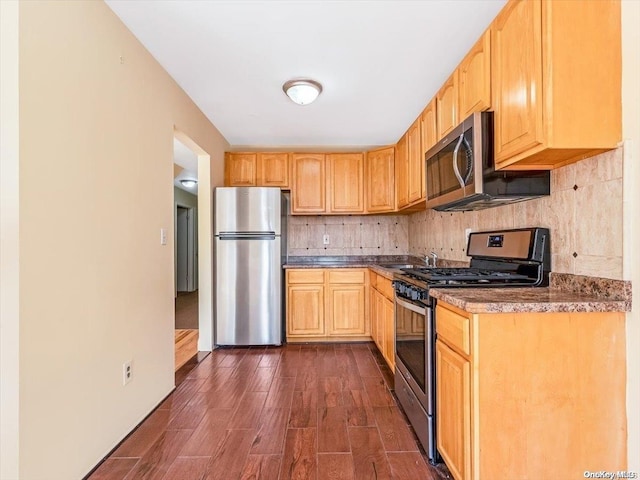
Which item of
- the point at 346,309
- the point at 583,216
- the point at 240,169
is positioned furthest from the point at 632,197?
the point at 240,169

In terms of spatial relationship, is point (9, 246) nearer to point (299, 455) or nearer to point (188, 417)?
point (188, 417)

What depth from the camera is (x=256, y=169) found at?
3908 mm

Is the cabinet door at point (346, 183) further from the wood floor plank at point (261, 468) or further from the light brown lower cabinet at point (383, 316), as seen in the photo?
the wood floor plank at point (261, 468)

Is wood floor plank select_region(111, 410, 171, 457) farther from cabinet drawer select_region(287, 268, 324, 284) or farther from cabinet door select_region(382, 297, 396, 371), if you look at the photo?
cabinet drawer select_region(287, 268, 324, 284)

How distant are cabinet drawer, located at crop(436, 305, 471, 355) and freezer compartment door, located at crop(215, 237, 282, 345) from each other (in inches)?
88.3

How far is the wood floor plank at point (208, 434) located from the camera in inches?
69.2

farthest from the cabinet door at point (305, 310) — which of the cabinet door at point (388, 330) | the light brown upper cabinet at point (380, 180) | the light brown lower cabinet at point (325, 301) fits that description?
the light brown upper cabinet at point (380, 180)

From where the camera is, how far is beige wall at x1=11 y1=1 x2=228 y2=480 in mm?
1274

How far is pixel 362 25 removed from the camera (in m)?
1.88

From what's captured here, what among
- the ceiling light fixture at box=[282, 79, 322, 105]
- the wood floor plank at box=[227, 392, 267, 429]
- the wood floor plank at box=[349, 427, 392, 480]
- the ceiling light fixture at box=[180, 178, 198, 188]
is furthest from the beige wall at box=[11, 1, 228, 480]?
the ceiling light fixture at box=[180, 178, 198, 188]

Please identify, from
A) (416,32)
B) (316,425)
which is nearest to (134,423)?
(316,425)

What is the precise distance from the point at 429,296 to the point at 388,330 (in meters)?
1.20

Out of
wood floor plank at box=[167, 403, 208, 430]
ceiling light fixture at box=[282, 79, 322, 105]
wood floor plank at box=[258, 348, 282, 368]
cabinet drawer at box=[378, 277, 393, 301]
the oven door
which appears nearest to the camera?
the oven door

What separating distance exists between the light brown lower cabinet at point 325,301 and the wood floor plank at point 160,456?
1.80m
